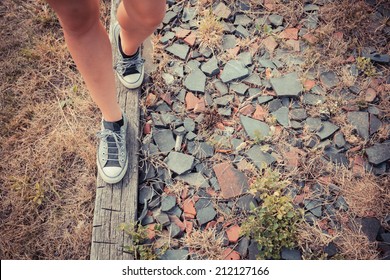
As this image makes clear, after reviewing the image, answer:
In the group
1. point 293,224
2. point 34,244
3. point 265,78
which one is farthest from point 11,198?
point 265,78

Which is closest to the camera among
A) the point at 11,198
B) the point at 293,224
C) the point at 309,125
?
the point at 293,224

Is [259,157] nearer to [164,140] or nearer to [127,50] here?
[164,140]

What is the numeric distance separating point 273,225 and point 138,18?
140cm

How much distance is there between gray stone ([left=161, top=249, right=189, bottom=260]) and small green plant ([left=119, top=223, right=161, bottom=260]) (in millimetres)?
54

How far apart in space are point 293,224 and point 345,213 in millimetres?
382

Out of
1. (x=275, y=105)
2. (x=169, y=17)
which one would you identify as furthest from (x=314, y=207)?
(x=169, y=17)

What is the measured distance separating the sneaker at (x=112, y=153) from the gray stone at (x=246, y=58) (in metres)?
A: 1.06

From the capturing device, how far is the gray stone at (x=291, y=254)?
84.0 inches

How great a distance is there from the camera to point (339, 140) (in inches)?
98.2

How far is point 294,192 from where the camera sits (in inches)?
91.6

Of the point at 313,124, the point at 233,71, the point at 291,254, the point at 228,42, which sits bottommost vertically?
the point at 291,254

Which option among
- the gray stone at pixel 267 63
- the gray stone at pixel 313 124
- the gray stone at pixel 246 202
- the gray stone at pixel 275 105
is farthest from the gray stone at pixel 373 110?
the gray stone at pixel 246 202

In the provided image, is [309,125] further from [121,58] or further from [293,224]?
[121,58]

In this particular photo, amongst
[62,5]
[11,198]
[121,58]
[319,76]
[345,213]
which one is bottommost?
[345,213]
